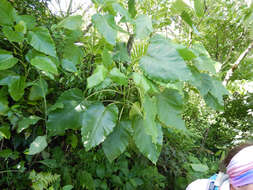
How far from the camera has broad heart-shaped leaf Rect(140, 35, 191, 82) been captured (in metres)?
0.60

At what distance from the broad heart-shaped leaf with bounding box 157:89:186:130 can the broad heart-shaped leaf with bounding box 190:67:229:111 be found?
0.15 meters

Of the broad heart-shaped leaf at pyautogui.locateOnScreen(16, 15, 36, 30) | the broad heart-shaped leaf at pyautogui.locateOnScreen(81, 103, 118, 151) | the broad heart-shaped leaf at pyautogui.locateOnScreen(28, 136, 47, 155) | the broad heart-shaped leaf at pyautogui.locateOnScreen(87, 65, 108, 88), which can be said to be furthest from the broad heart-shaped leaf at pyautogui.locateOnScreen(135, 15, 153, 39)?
the broad heart-shaped leaf at pyautogui.locateOnScreen(28, 136, 47, 155)

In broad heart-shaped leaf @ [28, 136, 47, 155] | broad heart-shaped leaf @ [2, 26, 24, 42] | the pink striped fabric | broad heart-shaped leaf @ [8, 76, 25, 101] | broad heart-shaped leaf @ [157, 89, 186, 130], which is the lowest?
the pink striped fabric

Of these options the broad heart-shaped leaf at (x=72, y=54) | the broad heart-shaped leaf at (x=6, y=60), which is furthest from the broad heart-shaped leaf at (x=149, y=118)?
the broad heart-shaped leaf at (x=6, y=60)

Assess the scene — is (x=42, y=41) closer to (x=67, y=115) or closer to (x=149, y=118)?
(x=67, y=115)

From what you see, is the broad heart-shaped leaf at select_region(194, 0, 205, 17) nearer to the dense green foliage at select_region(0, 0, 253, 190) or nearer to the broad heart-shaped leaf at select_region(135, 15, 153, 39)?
the dense green foliage at select_region(0, 0, 253, 190)

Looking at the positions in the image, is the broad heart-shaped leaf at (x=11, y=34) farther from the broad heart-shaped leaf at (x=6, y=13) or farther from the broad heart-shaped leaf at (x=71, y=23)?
the broad heart-shaped leaf at (x=71, y=23)

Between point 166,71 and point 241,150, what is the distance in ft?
1.78

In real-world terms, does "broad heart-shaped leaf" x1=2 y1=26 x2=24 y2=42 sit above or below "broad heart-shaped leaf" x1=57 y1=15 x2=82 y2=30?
below

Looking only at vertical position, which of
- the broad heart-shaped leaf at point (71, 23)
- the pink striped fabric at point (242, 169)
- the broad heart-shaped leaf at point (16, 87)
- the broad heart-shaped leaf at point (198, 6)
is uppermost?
the broad heart-shaped leaf at point (198, 6)

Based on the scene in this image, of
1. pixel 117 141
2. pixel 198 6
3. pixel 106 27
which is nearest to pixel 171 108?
pixel 117 141

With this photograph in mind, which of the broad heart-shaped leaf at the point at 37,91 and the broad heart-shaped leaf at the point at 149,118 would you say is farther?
the broad heart-shaped leaf at the point at 37,91

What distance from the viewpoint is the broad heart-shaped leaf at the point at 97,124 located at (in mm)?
690

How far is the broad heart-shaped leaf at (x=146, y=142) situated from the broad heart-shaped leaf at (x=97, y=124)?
4.7 inches
